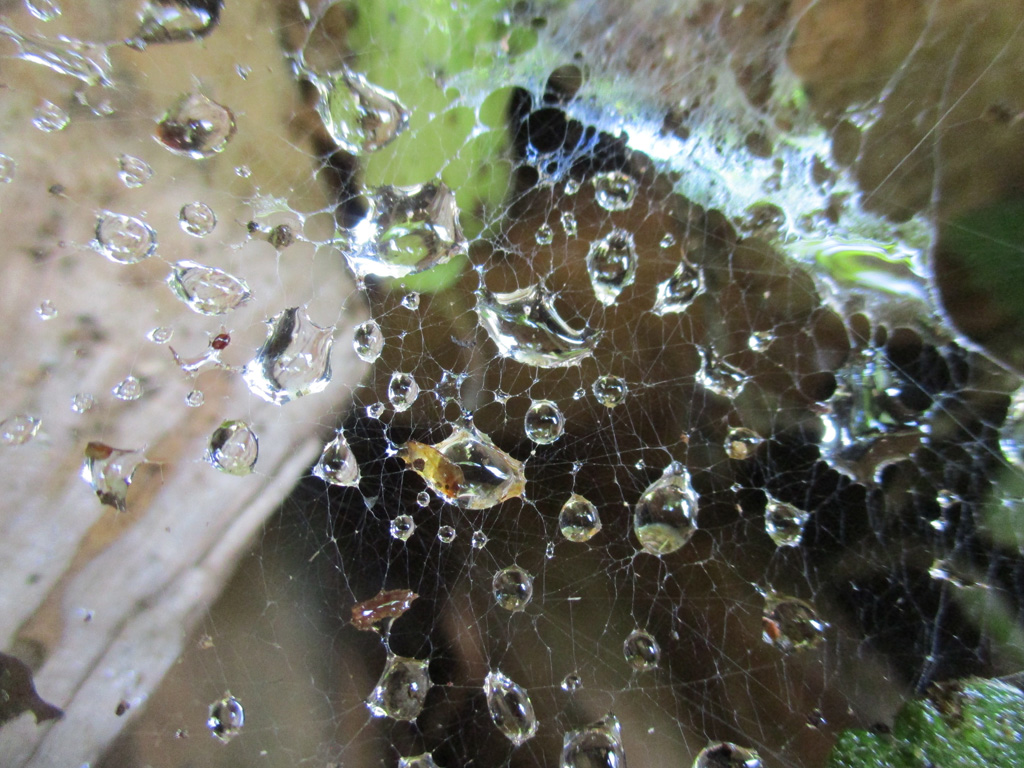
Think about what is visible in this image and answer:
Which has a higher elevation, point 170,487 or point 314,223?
point 314,223

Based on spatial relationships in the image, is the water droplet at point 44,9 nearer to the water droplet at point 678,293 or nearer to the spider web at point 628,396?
the spider web at point 628,396

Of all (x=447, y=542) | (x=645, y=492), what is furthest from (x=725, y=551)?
(x=447, y=542)

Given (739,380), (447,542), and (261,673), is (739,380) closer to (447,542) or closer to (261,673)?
(447,542)

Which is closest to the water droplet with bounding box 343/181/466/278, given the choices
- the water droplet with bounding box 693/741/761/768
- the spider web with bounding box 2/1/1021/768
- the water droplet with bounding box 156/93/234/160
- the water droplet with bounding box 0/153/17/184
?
the spider web with bounding box 2/1/1021/768

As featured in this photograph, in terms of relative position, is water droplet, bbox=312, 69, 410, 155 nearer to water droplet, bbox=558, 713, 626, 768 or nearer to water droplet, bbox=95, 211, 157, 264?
water droplet, bbox=95, 211, 157, 264

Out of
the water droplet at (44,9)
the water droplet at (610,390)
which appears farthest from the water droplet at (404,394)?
Answer: the water droplet at (44,9)

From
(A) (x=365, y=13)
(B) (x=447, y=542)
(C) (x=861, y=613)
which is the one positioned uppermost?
(A) (x=365, y=13)

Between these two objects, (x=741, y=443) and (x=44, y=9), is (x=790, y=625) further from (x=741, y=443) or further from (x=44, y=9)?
(x=44, y=9)
